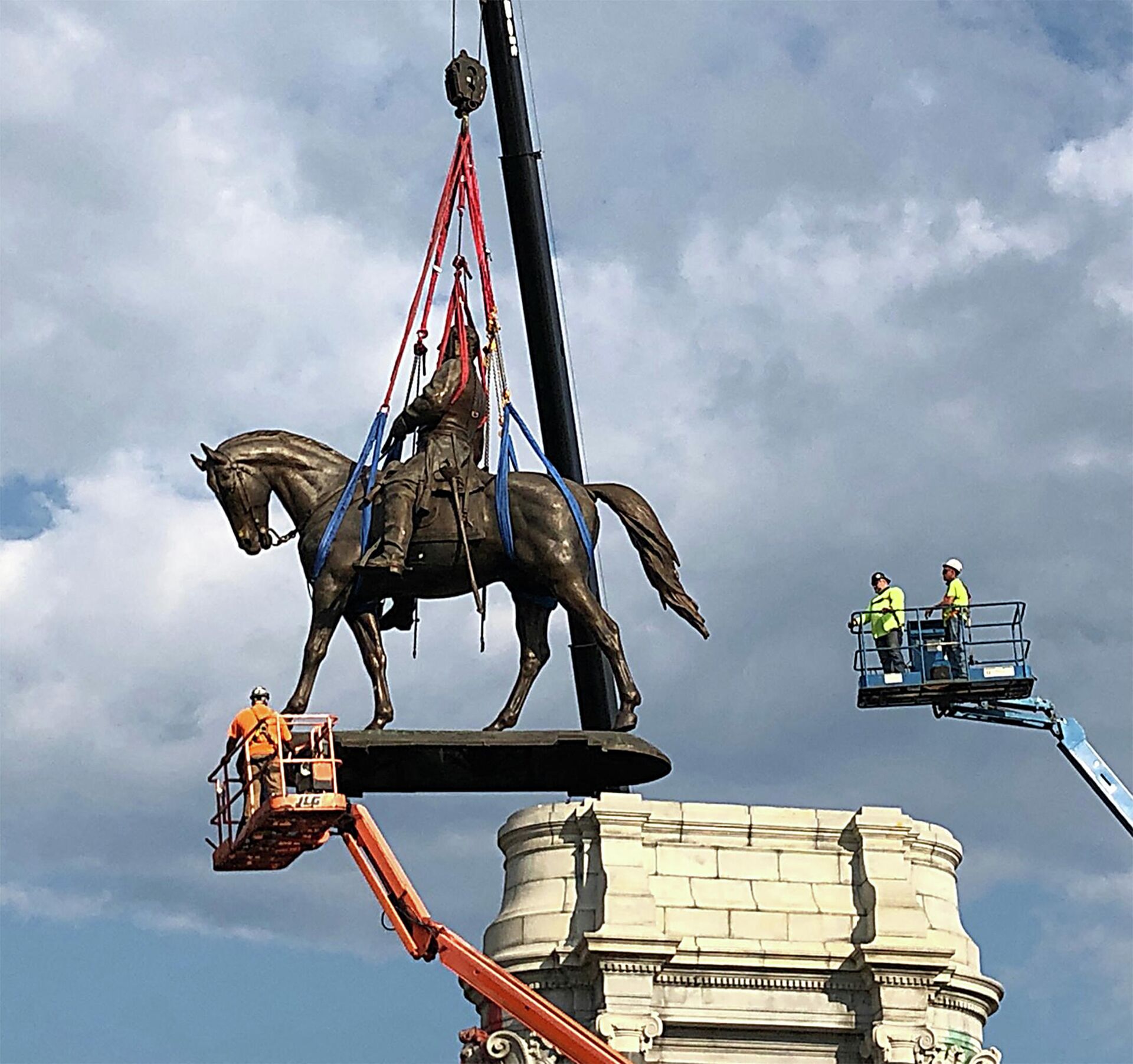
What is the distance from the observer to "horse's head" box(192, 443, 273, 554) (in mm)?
32156

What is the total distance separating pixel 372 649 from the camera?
32125 millimetres

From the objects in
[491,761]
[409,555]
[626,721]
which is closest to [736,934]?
[626,721]

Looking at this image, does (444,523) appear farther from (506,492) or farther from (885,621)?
(885,621)

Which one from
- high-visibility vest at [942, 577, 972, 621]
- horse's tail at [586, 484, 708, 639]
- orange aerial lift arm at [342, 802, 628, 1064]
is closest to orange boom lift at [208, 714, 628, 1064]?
orange aerial lift arm at [342, 802, 628, 1064]

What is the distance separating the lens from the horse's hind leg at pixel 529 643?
32.6 metres

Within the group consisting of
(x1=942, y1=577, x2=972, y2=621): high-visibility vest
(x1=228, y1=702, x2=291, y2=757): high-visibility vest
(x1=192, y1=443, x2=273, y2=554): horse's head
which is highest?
(x1=942, y1=577, x2=972, y2=621): high-visibility vest

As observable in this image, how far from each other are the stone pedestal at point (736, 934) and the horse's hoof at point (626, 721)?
2017mm

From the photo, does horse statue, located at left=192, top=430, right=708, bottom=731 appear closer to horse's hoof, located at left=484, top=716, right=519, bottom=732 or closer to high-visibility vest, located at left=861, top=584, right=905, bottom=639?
horse's hoof, located at left=484, top=716, right=519, bottom=732

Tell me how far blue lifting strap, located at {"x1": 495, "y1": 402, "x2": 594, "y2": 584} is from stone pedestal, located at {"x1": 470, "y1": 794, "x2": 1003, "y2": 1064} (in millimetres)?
3767

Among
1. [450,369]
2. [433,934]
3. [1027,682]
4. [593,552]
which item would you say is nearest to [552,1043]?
[433,934]

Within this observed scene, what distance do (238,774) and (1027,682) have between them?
15623mm

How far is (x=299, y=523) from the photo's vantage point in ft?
106

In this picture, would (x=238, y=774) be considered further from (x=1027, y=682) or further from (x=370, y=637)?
(x=1027, y=682)

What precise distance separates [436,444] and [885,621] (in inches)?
402
